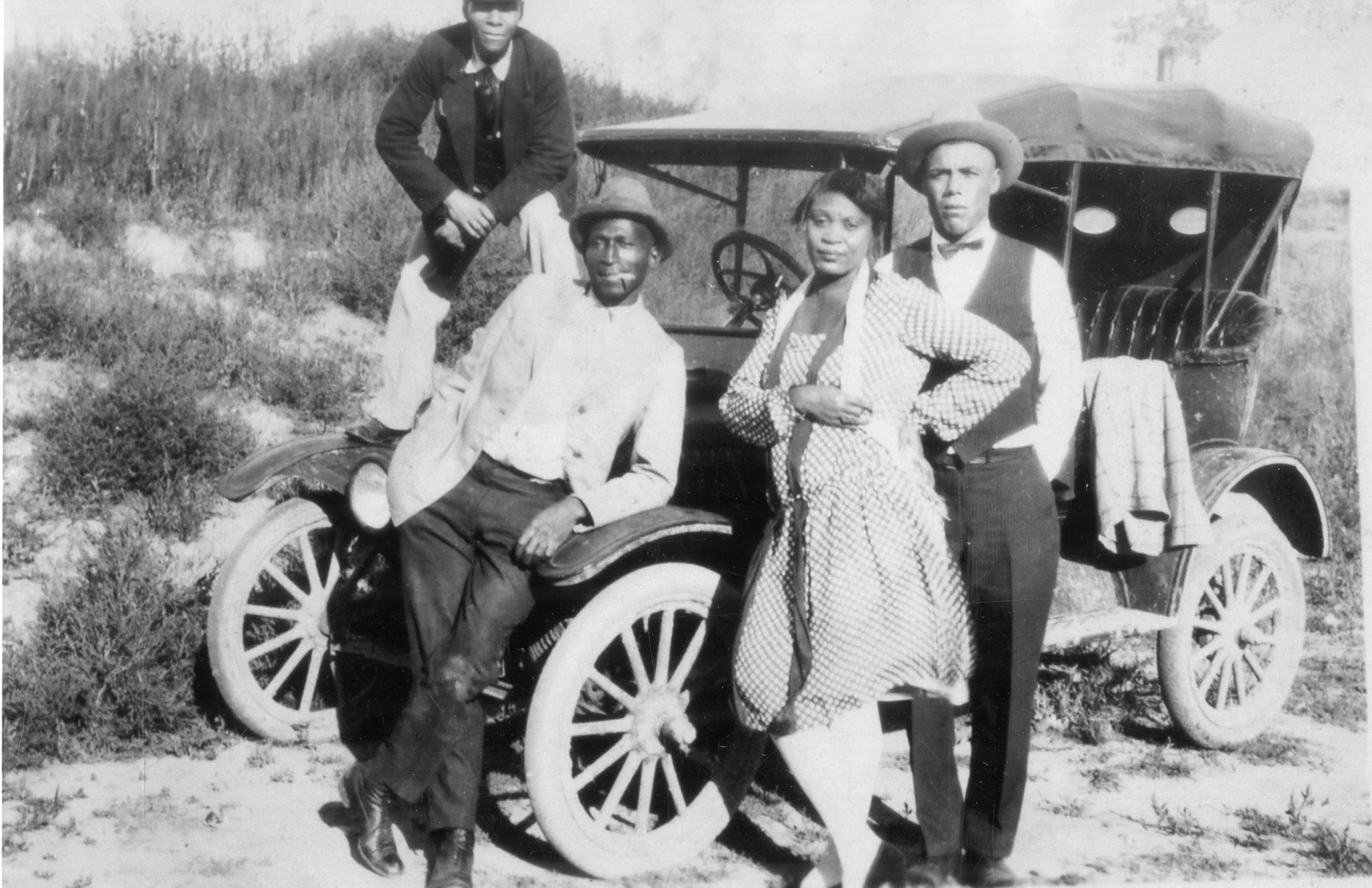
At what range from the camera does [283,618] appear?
408 cm

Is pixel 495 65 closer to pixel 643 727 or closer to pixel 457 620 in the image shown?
pixel 457 620

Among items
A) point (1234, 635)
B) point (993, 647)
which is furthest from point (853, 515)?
point (1234, 635)

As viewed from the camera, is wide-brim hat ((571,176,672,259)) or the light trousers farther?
the light trousers

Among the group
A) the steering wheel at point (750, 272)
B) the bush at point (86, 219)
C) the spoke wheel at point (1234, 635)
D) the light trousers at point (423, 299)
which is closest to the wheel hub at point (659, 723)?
the light trousers at point (423, 299)

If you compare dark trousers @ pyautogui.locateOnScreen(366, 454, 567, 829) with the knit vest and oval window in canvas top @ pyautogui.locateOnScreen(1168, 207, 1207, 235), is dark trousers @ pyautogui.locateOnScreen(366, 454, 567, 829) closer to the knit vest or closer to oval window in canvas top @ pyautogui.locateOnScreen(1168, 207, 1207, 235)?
the knit vest

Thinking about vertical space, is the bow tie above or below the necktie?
below

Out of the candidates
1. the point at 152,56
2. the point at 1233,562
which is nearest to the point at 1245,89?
the point at 1233,562

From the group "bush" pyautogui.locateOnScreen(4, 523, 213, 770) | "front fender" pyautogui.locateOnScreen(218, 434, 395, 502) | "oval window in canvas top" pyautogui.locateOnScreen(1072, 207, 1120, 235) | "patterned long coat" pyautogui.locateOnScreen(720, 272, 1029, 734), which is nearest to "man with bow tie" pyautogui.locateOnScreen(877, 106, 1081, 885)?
"patterned long coat" pyautogui.locateOnScreen(720, 272, 1029, 734)

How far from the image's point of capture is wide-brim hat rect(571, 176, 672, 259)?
332cm

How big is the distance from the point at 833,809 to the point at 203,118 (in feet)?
14.0

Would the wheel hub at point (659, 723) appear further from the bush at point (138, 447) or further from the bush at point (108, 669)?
the bush at point (138, 447)

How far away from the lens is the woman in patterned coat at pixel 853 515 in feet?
9.64

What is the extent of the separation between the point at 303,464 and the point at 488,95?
131 centimetres

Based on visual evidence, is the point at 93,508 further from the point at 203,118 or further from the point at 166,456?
the point at 203,118
